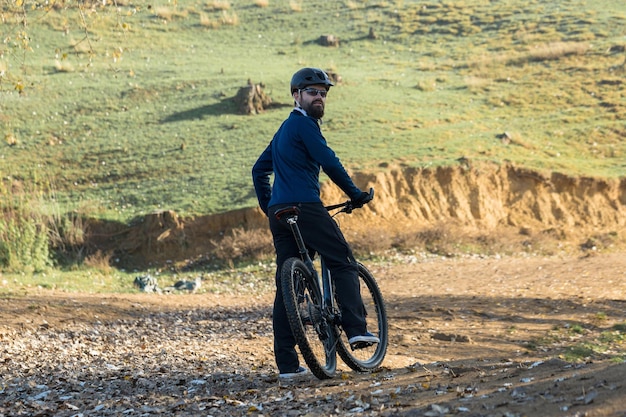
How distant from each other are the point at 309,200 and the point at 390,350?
2.99m

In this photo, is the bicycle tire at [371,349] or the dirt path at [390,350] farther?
the bicycle tire at [371,349]

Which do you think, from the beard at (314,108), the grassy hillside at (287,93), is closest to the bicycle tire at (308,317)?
the beard at (314,108)

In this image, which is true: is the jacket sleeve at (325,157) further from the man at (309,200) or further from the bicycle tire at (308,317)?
the bicycle tire at (308,317)

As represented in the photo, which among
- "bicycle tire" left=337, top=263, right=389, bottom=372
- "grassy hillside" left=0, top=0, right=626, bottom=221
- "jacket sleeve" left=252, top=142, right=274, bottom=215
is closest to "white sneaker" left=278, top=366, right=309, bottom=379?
"bicycle tire" left=337, top=263, right=389, bottom=372

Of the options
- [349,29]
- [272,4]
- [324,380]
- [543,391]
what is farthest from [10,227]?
[272,4]

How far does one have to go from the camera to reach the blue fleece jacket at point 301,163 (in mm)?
6508

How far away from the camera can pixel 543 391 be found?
5.23 meters

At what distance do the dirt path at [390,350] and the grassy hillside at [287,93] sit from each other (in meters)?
3.62

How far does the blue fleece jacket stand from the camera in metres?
6.51

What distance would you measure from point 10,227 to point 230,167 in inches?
230

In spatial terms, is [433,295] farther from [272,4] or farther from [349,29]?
[272,4]

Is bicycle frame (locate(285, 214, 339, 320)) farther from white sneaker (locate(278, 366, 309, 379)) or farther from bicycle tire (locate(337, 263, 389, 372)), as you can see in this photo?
white sneaker (locate(278, 366, 309, 379))

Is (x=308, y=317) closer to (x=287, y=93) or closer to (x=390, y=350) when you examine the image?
(x=390, y=350)

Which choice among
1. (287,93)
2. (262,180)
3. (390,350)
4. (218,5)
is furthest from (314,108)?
(218,5)
